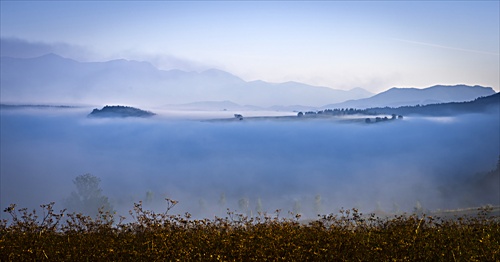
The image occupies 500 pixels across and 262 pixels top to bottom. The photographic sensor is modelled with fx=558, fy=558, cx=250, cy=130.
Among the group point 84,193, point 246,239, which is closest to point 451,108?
point 84,193

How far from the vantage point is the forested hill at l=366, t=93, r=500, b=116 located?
395 ft

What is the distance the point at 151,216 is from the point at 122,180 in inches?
5515

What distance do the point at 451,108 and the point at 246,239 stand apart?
13552 cm

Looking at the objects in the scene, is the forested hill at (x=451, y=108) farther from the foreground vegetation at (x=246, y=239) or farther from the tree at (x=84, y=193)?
the foreground vegetation at (x=246, y=239)

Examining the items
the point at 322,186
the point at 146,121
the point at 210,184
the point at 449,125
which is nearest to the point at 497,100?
the point at 449,125

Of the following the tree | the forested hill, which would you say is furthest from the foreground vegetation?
the forested hill

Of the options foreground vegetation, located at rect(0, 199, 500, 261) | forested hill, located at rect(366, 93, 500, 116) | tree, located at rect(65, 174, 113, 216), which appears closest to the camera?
foreground vegetation, located at rect(0, 199, 500, 261)

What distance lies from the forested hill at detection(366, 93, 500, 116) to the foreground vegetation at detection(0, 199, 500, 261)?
11623 centimetres

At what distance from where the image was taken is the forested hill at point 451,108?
395 feet

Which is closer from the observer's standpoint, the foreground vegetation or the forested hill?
the foreground vegetation

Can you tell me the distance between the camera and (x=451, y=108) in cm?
13525

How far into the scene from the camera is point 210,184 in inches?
6831

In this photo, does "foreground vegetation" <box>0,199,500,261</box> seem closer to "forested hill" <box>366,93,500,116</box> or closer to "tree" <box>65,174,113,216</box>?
"tree" <box>65,174,113,216</box>

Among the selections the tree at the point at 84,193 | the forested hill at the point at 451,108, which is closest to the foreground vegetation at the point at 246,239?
the tree at the point at 84,193
